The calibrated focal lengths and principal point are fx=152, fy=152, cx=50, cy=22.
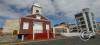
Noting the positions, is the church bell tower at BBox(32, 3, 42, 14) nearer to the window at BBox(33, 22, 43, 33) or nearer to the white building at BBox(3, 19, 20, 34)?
the white building at BBox(3, 19, 20, 34)

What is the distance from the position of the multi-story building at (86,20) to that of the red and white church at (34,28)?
55047mm

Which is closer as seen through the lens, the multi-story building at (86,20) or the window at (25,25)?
the window at (25,25)

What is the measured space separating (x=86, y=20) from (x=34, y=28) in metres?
66.5

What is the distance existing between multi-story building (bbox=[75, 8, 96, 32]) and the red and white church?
181 ft

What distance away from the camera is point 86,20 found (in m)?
106

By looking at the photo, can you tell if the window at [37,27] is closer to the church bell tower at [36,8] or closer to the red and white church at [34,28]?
the red and white church at [34,28]

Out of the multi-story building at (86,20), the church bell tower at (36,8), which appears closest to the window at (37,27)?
the church bell tower at (36,8)

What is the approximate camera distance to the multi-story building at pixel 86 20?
10276cm

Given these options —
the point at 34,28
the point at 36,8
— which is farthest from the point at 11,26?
the point at 34,28

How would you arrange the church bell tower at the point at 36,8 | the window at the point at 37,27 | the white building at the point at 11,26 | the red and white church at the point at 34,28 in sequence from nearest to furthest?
the red and white church at the point at 34,28, the window at the point at 37,27, the church bell tower at the point at 36,8, the white building at the point at 11,26

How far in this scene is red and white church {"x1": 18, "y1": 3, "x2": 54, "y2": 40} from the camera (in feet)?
145

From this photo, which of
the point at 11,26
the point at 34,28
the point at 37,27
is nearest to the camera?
the point at 34,28

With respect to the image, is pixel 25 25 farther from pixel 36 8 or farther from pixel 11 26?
pixel 11 26

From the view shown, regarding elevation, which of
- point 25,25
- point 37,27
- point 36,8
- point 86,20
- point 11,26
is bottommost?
point 37,27
